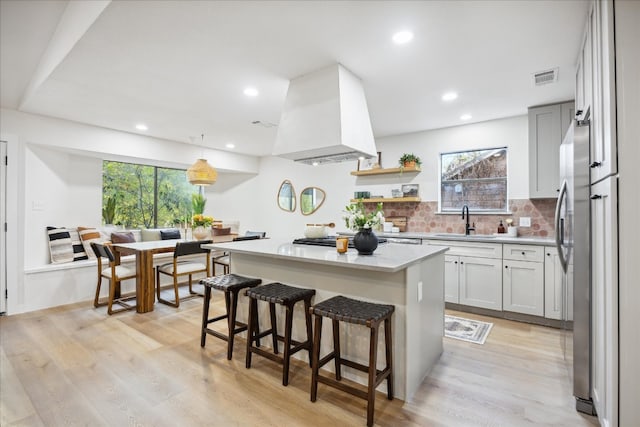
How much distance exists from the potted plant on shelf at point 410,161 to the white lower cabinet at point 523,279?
68.6 inches

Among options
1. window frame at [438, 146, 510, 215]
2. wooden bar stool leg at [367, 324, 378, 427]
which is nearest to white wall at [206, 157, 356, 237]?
window frame at [438, 146, 510, 215]

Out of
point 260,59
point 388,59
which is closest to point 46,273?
point 260,59

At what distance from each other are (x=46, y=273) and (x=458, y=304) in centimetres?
518

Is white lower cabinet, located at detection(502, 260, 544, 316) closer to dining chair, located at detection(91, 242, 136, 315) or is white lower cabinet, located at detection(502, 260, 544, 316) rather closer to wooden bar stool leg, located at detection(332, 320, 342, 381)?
wooden bar stool leg, located at detection(332, 320, 342, 381)

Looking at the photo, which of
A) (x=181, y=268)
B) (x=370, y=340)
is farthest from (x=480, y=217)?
(x=181, y=268)

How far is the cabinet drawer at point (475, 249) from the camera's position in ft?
11.9

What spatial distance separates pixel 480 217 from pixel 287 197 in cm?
364

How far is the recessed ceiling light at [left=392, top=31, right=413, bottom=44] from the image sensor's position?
7.13ft

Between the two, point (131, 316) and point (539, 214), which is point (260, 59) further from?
point (539, 214)

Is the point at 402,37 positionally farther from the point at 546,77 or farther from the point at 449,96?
the point at 546,77

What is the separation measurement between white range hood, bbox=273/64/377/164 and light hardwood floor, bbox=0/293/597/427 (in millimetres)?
1825

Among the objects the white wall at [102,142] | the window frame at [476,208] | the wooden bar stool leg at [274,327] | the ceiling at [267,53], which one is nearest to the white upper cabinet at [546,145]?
the ceiling at [267,53]

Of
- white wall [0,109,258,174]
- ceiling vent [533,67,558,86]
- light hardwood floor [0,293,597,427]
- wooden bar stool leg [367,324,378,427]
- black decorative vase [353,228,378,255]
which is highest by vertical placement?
ceiling vent [533,67,558,86]

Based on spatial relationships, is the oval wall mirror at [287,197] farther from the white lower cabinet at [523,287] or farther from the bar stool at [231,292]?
the white lower cabinet at [523,287]
